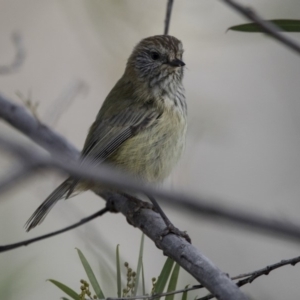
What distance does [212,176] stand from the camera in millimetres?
6109

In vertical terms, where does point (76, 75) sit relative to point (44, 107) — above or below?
above

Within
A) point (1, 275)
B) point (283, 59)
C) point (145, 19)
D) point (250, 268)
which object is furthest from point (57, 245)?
point (283, 59)

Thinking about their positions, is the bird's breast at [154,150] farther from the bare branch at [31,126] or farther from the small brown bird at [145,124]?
the bare branch at [31,126]

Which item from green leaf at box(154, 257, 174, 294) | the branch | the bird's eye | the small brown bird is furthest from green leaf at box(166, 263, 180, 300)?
the bird's eye

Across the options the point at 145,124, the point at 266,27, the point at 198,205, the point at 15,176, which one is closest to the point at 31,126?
the point at 145,124

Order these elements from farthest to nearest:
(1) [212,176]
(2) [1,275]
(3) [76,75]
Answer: (3) [76,75], (1) [212,176], (2) [1,275]

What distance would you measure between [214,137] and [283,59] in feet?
7.10

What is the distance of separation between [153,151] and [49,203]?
2.12ft

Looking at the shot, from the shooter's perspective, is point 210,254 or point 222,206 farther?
point 210,254

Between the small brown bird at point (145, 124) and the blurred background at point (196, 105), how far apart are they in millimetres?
506

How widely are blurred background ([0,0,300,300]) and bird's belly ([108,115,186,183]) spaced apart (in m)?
0.66

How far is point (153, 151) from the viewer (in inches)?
141

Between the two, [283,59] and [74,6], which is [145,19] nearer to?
[74,6]

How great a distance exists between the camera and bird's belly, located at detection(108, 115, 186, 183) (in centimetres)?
358
